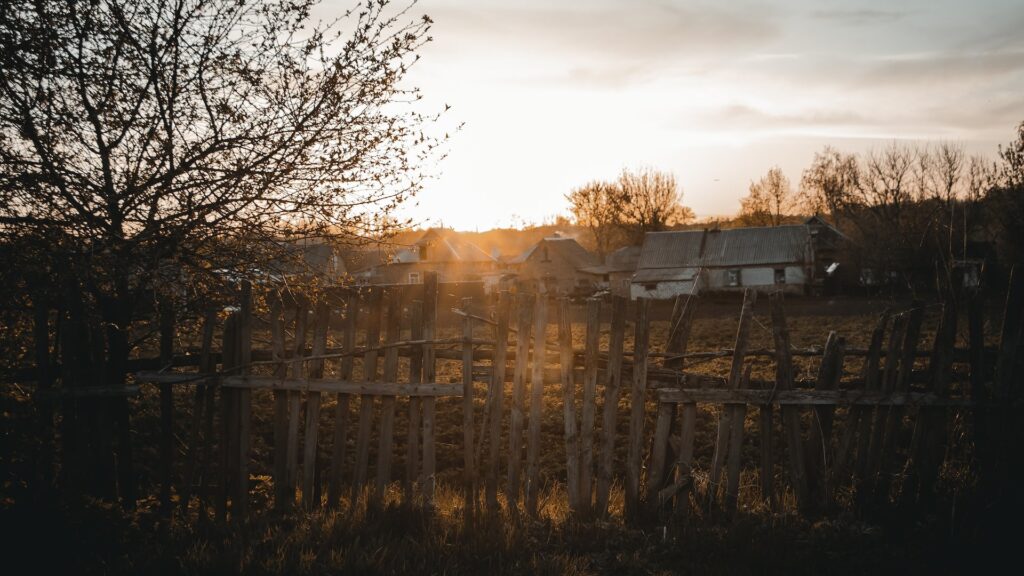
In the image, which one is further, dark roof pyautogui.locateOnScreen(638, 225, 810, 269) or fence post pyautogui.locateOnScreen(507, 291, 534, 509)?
dark roof pyautogui.locateOnScreen(638, 225, 810, 269)

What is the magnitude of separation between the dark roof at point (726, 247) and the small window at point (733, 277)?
2.57 ft

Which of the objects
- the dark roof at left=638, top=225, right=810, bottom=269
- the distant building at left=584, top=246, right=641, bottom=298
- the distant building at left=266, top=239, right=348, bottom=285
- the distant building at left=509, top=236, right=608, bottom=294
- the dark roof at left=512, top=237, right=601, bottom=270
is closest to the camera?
the distant building at left=266, top=239, right=348, bottom=285

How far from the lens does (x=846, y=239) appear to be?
53906mm

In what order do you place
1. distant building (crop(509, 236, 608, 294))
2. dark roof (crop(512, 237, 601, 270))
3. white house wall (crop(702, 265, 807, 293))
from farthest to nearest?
dark roof (crop(512, 237, 601, 270)), distant building (crop(509, 236, 608, 294)), white house wall (crop(702, 265, 807, 293))

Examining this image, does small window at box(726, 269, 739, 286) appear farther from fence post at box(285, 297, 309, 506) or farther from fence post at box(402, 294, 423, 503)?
fence post at box(285, 297, 309, 506)

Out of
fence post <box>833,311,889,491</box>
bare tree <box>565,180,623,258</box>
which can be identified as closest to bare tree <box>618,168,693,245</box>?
bare tree <box>565,180,623,258</box>

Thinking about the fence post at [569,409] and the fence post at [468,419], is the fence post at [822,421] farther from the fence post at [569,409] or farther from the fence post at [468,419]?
the fence post at [468,419]

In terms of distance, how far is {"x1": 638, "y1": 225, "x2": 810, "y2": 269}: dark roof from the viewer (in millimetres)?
57875

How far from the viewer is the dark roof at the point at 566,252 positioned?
6875cm

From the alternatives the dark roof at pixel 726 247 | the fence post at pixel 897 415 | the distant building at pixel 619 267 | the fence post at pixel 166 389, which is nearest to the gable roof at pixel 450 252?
the distant building at pixel 619 267

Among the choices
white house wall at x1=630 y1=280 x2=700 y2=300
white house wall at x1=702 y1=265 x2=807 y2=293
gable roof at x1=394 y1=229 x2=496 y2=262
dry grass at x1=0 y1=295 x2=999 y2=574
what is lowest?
dry grass at x1=0 y1=295 x2=999 y2=574

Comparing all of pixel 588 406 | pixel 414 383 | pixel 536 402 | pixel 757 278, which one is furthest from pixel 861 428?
pixel 757 278

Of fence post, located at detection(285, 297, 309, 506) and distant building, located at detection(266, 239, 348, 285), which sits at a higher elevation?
distant building, located at detection(266, 239, 348, 285)

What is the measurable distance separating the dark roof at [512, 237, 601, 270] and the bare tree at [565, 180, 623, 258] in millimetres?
7018
